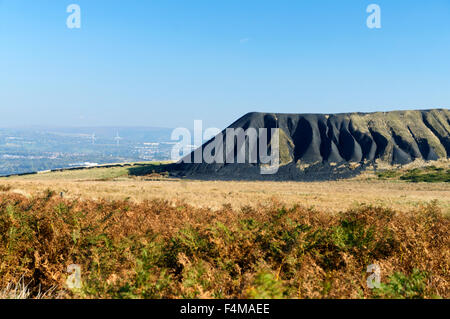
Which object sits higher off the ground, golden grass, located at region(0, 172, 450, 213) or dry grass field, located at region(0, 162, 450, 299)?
dry grass field, located at region(0, 162, 450, 299)

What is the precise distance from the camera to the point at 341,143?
216ft

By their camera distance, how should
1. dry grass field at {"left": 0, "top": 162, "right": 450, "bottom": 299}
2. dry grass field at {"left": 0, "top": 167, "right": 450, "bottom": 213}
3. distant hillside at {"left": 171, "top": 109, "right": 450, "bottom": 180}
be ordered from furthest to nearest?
distant hillside at {"left": 171, "top": 109, "right": 450, "bottom": 180} → dry grass field at {"left": 0, "top": 167, "right": 450, "bottom": 213} → dry grass field at {"left": 0, "top": 162, "right": 450, "bottom": 299}

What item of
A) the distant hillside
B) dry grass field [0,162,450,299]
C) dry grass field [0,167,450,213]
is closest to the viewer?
dry grass field [0,162,450,299]

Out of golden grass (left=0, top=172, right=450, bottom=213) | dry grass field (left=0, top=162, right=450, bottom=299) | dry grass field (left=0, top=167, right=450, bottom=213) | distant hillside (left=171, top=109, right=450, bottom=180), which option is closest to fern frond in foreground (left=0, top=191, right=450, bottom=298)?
dry grass field (left=0, top=162, right=450, bottom=299)

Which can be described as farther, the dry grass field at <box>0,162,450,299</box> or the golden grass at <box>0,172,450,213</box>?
the golden grass at <box>0,172,450,213</box>

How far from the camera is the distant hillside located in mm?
57531

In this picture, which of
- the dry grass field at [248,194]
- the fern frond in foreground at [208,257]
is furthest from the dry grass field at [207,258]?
the dry grass field at [248,194]

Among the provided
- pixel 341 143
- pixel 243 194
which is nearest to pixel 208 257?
pixel 243 194

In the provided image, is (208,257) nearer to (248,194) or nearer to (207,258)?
(207,258)

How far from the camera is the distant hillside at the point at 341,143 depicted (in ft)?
189

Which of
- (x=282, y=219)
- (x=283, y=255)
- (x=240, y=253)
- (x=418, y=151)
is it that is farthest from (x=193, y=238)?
(x=418, y=151)

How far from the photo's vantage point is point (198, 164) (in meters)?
61.7

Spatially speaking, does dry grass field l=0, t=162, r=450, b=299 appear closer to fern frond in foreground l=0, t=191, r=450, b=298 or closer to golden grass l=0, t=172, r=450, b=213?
fern frond in foreground l=0, t=191, r=450, b=298
